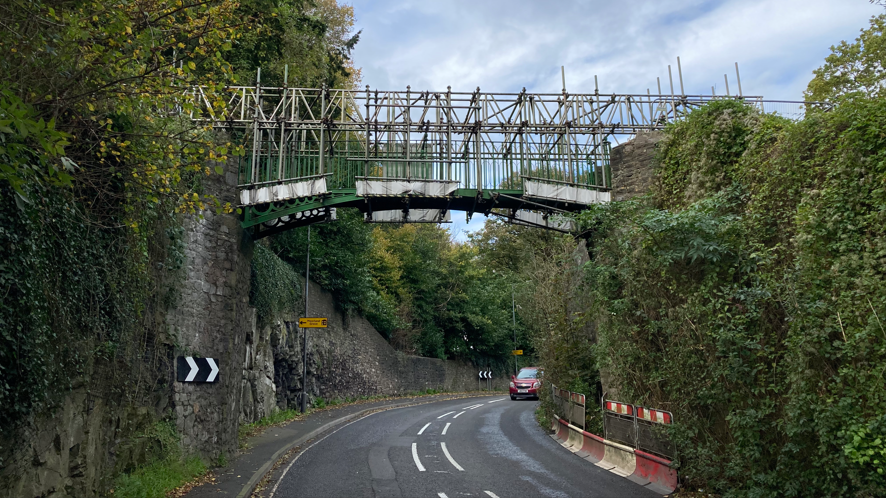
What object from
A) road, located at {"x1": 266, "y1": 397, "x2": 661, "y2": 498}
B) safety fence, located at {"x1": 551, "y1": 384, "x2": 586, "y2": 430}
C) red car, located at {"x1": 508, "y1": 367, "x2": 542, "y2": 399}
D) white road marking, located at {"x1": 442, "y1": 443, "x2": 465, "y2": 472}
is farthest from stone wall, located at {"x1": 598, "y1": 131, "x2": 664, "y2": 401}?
red car, located at {"x1": 508, "y1": 367, "x2": 542, "y2": 399}

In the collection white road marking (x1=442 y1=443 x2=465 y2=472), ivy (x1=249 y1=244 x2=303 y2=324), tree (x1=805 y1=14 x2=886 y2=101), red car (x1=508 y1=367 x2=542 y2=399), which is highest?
tree (x1=805 y1=14 x2=886 y2=101)

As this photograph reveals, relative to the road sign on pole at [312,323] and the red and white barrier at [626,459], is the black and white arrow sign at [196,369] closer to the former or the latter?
the red and white barrier at [626,459]

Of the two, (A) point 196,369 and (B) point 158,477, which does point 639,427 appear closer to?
(B) point 158,477

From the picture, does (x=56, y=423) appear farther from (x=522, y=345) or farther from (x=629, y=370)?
(x=522, y=345)

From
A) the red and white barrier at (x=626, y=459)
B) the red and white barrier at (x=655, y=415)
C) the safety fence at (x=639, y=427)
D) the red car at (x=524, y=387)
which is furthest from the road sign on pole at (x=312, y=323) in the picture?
the red car at (x=524, y=387)

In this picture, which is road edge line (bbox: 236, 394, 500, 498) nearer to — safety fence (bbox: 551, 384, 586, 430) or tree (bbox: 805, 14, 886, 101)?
safety fence (bbox: 551, 384, 586, 430)

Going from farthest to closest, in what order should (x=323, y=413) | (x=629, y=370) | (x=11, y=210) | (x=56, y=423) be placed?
(x=323, y=413), (x=629, y=370), (x=56, y=423), (x=11, y=210)

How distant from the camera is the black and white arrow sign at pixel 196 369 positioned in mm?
10953

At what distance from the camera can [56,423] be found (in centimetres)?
651

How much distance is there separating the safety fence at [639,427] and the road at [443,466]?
75 centimetres

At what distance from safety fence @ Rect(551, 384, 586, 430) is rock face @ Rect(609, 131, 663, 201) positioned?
5.13 meters

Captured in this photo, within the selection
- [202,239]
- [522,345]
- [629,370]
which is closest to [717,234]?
[629,370]

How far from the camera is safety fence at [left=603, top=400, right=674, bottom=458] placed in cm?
966

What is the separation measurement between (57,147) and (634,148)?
40.8 feet
